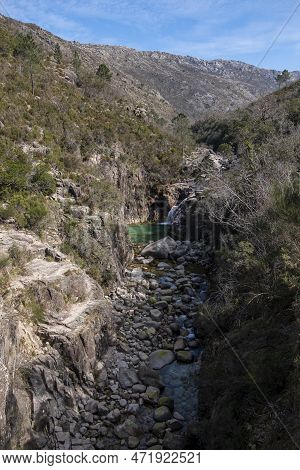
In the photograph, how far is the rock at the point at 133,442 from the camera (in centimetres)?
857

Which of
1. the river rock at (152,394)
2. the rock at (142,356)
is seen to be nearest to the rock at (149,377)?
the river rock at (152,394)

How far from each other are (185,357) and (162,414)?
257 centimetres

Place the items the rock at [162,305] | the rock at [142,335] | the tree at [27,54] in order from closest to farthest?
1. the rock at [142,335]
2. the rock at [162,305]
3. the tree at [27,54]

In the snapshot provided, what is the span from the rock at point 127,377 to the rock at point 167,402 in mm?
1035

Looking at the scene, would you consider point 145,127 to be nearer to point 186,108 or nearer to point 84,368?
point 84,368

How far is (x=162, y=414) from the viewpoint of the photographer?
31.0 ft

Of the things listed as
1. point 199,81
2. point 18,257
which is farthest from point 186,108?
point 18,257

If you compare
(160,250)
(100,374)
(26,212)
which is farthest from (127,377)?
(160,250)

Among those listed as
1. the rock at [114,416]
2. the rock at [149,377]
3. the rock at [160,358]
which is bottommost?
the rock at [114,416]

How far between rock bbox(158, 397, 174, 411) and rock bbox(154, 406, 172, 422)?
179mm

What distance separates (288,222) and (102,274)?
796cm

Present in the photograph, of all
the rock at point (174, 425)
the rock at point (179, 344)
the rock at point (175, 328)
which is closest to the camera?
the rock at point (174, 425)

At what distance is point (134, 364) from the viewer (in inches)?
454

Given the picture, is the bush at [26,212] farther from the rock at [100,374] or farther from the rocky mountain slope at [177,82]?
the rocky mountain slope at [177,82]
